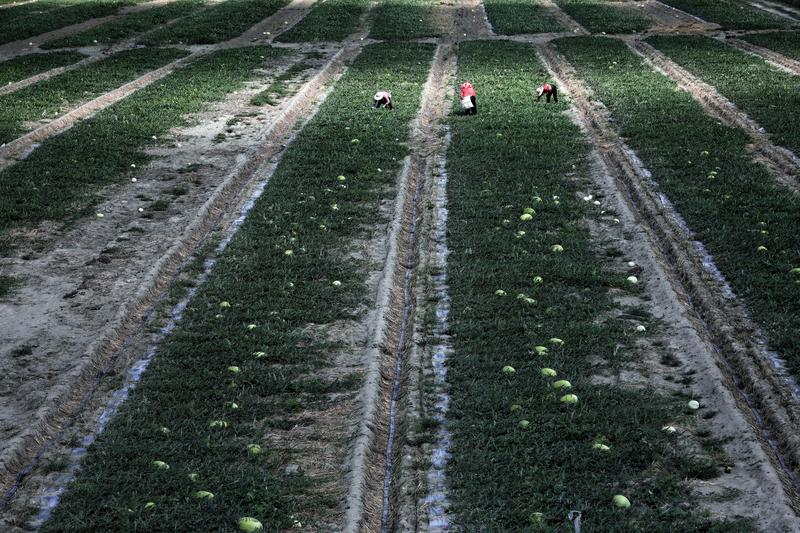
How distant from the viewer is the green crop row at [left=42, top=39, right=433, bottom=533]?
6547 mm

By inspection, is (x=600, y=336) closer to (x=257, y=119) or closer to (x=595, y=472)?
(x=595, y=472)

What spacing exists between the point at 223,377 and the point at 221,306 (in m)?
1.55

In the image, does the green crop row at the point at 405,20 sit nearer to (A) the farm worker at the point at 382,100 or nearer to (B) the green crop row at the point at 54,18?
(B) the green crop row at the point at 54,18

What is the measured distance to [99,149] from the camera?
16.6 m

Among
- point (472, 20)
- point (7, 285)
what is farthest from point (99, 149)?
point (472, 20)

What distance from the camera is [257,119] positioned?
19.5 m

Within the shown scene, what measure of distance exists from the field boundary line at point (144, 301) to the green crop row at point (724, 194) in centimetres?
612

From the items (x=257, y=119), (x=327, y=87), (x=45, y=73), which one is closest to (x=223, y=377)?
(x=257, y=119)

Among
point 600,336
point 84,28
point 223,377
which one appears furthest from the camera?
point 84,28

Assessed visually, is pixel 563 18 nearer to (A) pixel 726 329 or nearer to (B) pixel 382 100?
(B) pixel 382 100

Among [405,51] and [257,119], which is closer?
[257,119]

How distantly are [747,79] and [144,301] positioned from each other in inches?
676

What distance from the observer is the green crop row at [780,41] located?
90.4 feet

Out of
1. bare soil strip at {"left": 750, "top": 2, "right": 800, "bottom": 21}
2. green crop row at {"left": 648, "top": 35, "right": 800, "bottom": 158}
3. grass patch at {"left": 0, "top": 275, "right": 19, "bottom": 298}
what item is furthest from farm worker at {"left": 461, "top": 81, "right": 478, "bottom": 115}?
bare soil strip at {"left": 750, "top": 2, "right": 800, "bottom": 21}
